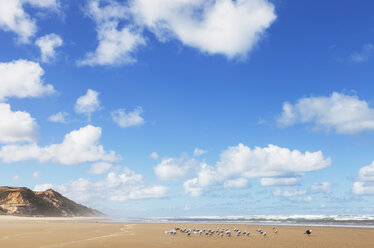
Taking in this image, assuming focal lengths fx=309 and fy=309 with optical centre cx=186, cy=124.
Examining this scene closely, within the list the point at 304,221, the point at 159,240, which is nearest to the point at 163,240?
the point at 159,240

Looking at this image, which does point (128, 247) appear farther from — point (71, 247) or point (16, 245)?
point (16, 245)

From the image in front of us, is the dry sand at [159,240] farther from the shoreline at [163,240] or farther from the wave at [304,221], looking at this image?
the wave at [304,221]

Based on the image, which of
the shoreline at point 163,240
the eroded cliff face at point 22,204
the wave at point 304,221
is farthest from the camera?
the eroded cliff face at point 22,204

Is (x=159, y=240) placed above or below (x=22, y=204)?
below

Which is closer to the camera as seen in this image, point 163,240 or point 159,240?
point 159,240

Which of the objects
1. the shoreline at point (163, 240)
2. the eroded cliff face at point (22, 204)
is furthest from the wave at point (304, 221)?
the eroded cliff face at point (22, 204)

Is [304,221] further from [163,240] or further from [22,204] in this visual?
[22,204]

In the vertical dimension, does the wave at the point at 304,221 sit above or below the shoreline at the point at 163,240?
above

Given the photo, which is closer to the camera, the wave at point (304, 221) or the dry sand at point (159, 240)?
the dry sand at point (159, 240)

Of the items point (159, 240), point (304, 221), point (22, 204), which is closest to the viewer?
point (159, 240)

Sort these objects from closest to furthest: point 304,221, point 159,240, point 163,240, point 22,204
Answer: point 159,240
point 163,240
point 304,221
point 22,204

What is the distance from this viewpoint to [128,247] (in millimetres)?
23078

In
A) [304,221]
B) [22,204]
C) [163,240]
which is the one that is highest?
[22,204]

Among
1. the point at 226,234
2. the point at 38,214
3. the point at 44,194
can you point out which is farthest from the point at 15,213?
the point at 226,234
